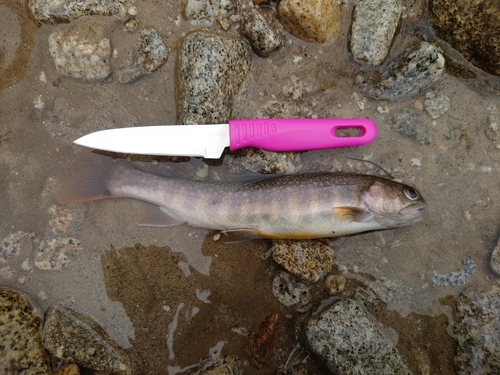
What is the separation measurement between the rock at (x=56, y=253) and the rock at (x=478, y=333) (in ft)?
13.2

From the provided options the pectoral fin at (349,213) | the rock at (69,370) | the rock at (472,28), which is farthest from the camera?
the pectoral fin at (349,213)

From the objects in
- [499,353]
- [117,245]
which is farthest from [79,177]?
[499,353]

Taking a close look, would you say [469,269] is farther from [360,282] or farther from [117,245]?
[117,245]

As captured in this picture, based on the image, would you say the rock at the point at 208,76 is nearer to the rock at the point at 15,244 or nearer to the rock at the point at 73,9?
the rock at the point at 73,9

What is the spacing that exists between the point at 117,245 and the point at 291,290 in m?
1.89

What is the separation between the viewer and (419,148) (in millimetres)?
3959

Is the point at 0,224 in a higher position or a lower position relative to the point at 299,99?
lower

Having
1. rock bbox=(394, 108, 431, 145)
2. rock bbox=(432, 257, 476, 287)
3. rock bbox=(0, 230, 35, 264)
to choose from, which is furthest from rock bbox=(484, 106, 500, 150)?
rock bbox=(0, 230, 35, 264)

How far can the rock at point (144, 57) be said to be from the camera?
380 centimetres

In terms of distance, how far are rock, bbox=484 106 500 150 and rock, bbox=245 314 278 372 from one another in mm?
2991

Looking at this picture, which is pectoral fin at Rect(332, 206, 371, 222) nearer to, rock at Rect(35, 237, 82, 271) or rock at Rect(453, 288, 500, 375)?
rock at Rect(453, 288, 500, 375)

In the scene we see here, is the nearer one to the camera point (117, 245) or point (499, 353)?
point (499, 353)

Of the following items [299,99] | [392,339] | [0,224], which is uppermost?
[299,99]

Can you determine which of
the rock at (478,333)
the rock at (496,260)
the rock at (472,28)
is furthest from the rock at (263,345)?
the rock at (472,28)
